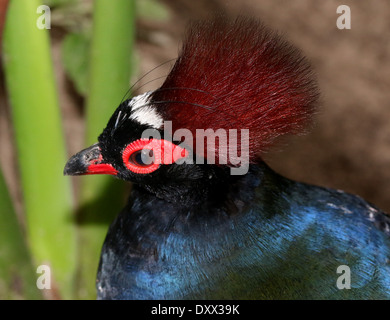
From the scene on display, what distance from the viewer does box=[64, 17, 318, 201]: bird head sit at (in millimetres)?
1366

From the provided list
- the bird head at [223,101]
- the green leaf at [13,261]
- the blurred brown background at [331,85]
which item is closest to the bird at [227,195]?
the bird head at [223,101]

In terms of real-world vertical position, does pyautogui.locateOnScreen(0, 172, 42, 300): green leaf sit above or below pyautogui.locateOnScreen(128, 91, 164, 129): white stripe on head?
below

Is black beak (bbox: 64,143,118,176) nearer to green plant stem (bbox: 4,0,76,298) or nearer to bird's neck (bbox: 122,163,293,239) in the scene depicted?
bird's neck (bbox: 122,163,293,239)

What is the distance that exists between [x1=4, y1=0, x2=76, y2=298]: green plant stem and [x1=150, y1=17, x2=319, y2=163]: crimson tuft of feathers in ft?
2.01

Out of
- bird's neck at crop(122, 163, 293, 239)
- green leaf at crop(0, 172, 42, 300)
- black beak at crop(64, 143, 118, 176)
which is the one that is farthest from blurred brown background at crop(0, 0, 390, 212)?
black beak at crop(64, 143, 118, 176)

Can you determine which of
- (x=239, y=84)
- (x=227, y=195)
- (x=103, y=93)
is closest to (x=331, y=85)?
(x=103, y=93)

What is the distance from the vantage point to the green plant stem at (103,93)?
1.80 meters

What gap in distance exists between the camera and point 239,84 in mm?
1362

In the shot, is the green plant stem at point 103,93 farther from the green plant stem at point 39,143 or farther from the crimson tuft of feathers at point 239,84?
the crimson tuft of feathers at point 239,84

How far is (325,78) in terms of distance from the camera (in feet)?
11.0

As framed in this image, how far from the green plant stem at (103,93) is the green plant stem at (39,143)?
0.22 feet

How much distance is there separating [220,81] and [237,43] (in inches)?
4.5

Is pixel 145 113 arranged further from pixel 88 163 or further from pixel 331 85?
pixel 331 85

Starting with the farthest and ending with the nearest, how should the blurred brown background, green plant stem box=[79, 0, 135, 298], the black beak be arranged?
the blurred brown background, green plant stem box=[79, 0, 135, 298], the black beak
